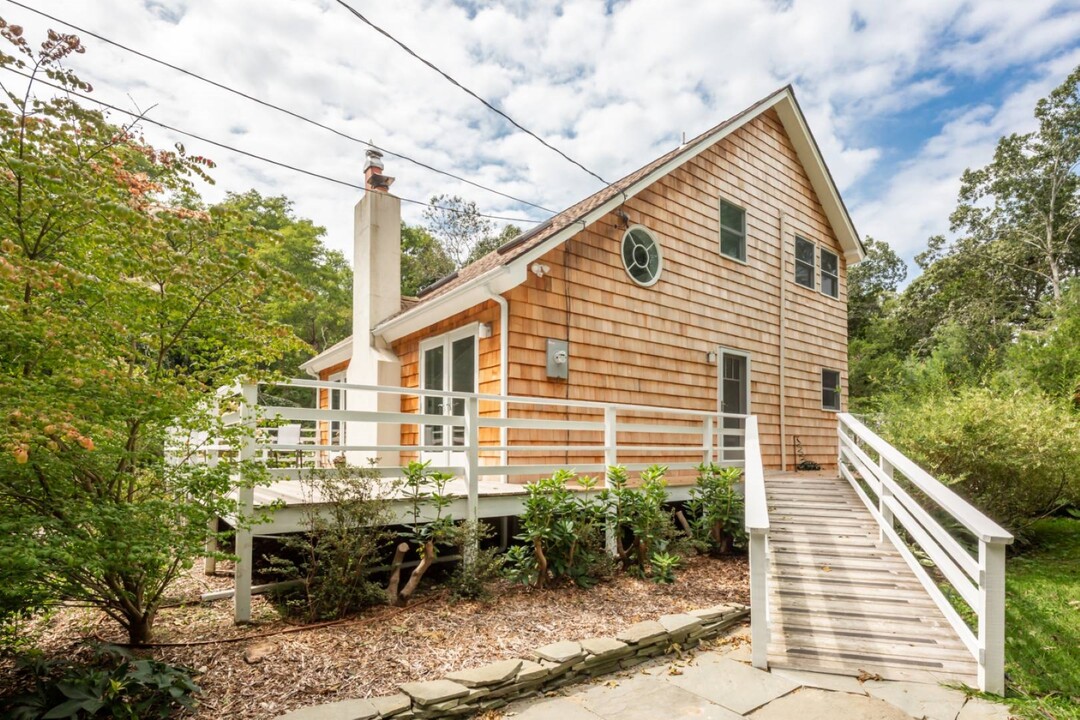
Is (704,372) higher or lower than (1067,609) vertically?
higher

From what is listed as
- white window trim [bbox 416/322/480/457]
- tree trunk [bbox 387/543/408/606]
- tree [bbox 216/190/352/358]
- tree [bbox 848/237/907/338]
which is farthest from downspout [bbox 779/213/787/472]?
tree [bbox 848/237/907/338]

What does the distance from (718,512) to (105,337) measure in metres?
5.67

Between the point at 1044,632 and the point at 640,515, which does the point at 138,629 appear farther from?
the point at 1044,632

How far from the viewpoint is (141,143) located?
3238 millimetres

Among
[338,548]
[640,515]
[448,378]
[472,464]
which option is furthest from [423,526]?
[448,378]

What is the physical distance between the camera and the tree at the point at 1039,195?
21359 millimetres

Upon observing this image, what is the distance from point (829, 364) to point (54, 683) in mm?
11950

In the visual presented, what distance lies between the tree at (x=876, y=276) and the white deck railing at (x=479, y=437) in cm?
2331

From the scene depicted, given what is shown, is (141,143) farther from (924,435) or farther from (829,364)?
(829,364)

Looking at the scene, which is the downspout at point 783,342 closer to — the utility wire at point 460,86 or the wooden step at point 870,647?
the utility wire at point 460,86

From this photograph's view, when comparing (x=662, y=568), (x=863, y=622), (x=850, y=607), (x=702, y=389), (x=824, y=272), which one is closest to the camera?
(x=863, y=622)

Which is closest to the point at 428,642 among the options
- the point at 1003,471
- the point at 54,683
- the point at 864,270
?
the point at 54,683

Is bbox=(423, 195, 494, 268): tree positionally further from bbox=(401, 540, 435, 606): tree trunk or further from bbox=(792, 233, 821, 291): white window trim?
bbox=(401, 540, 435, 606): tree trunk

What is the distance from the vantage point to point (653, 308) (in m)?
8.12
